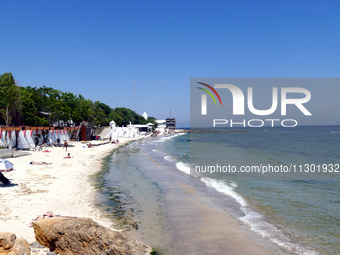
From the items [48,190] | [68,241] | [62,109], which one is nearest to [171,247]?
[68,241]

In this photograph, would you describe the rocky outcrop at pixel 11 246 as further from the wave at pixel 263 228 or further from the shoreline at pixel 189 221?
the wave at pixel 263 228

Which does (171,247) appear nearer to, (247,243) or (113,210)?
(247,243)

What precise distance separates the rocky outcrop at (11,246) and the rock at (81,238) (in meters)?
0.81

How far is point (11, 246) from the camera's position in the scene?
6223 mm

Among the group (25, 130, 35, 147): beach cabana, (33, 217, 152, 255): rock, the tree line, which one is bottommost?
(33, 217, 152, 255): rock

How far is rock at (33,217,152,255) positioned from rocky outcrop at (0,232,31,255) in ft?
2.66

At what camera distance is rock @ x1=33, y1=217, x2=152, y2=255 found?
6785mm

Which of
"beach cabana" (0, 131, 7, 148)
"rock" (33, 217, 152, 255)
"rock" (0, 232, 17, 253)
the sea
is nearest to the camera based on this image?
"rock" (0, 232, 17, 253)

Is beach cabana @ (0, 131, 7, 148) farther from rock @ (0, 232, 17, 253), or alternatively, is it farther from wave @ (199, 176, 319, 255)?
rock @ (0, 232, 17, 253)

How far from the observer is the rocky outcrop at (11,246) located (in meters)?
6.11

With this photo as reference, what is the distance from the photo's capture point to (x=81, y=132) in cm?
6312

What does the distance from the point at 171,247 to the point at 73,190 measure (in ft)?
28.2

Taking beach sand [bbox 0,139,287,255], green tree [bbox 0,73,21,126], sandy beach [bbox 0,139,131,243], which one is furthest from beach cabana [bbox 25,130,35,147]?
beach sand [bbox 0,139,287,255]

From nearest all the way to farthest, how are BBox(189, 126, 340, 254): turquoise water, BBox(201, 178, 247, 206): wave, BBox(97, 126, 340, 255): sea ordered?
BBox(189, 126, 340, 254): turquoise water, BBox(97, 126, 340, 255): sea, BBox(201, 178, 247, 206): wave
